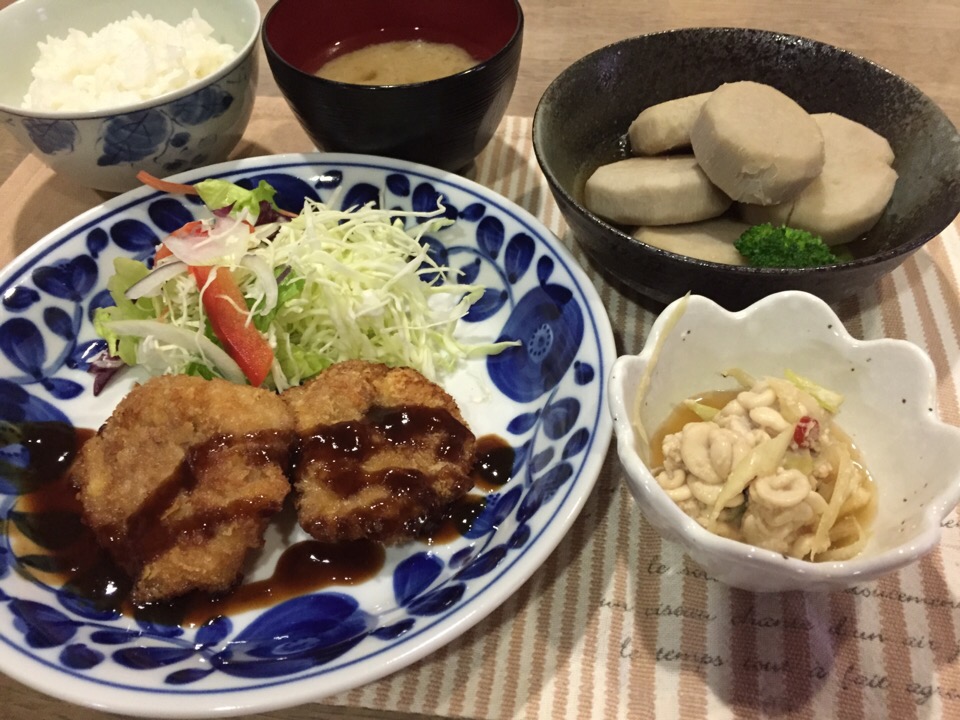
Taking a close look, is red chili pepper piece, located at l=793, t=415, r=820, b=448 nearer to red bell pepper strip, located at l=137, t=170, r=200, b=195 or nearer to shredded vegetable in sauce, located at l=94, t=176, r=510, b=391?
shredded vegetable in sauce, located at l=94, t=176, r=510, b=391

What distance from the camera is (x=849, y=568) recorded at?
3.27 ft

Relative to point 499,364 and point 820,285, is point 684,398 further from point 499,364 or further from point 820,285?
point 499,364

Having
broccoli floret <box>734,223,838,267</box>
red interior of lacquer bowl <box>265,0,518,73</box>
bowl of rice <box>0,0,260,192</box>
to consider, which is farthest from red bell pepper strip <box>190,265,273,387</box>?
broccoli floret <box>734,223,838,267</box>

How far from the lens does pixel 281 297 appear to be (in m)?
1.81

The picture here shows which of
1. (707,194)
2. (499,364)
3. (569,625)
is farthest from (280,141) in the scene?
(569,625)

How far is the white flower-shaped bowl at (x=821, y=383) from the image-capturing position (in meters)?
1.04

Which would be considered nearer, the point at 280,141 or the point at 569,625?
the point at 569,625

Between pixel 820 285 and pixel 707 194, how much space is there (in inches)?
14.9

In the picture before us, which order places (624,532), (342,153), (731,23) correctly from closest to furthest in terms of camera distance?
(624,532), (342,153), (731,23)

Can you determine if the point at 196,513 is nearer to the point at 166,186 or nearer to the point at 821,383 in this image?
the point at 166,186

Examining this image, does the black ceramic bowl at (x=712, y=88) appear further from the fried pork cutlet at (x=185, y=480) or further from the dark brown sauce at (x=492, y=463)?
the fried pork cutlet at (x=185, y=480)

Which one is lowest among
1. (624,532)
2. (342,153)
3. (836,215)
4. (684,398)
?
(624,532)

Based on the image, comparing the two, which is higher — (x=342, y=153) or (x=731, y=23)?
(x=342, y=153)

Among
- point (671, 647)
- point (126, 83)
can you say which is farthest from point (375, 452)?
point (126, 83)
